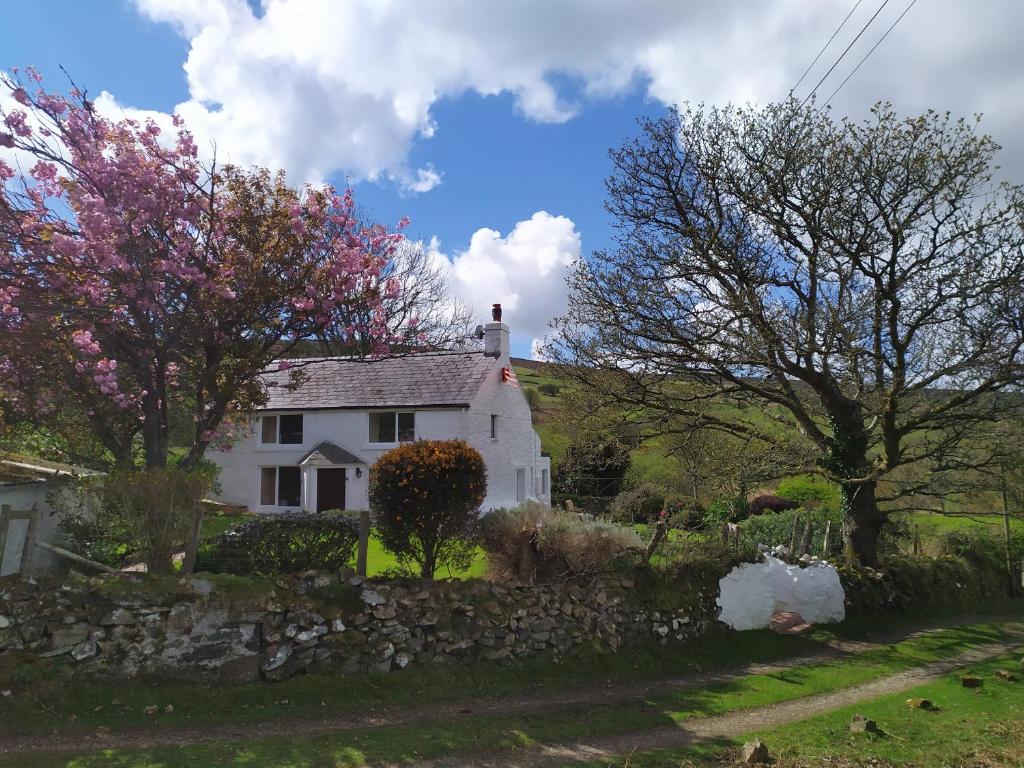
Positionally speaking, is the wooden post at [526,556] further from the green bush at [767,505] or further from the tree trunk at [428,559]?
the green bush at [767,505]

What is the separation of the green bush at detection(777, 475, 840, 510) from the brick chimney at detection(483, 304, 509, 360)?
13659mm

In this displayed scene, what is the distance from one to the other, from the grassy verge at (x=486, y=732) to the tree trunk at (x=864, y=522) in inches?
203

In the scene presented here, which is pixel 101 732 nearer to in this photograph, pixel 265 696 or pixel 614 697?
pixel 265 696

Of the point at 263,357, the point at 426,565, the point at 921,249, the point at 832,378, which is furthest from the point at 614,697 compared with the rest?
the point at 921,249

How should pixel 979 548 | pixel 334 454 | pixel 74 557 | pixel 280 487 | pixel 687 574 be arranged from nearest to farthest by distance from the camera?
pixel 74 557 < pixel 687 574 < pixel 979 548 < pixel 334 454 < pixel 280 487

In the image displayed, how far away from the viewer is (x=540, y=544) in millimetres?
11484

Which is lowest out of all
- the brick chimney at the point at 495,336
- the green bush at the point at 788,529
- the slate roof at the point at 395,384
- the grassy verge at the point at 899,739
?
the grassy verge at the point at 899,739

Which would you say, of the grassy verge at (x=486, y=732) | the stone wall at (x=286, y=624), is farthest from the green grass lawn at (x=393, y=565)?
the grassy verge at (x=486, y=732)

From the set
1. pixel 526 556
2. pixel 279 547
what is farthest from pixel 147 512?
pixel 526 556

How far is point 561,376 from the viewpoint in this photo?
1733 centimetres

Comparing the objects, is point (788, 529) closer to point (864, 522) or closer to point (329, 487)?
point (864, 522)

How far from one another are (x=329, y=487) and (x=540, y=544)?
677 inches

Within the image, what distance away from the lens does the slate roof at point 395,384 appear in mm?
26078

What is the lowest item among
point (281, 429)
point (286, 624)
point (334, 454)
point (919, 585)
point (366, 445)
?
point (919, 585)
